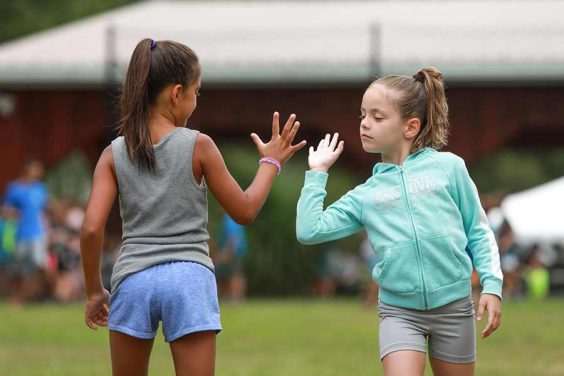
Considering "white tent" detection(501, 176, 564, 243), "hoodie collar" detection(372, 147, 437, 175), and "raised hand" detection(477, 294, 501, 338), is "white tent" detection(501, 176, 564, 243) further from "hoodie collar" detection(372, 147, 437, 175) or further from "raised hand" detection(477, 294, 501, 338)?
"raised hand" detection(477, 294, 501, 338)

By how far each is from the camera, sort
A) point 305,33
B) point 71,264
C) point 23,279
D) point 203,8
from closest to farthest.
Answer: point 23,279 < point 71,264 < point 305,33 < point 203,8

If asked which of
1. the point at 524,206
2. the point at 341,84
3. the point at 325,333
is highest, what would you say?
the point at 341,84

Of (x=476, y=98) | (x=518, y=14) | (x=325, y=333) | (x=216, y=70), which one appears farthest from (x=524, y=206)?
(x=325, y=333)

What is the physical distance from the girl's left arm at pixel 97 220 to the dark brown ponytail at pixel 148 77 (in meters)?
0.12

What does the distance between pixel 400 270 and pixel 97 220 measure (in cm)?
121

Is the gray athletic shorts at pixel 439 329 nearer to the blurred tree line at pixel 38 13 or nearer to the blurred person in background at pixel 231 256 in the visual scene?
the blurred person in background at pixel 231 256

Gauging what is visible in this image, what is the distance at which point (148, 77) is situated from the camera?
204 inches

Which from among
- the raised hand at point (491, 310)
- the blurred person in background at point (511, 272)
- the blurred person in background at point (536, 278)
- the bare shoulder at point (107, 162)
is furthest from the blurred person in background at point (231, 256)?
the bare shoulder at point (107, 162)

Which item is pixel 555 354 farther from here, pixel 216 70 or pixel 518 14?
pixel 518 14

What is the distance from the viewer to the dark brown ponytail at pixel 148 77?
16.9ft

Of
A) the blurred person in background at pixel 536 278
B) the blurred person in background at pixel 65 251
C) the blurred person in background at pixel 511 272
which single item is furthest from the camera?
the blurred person in background at pixel 536 278

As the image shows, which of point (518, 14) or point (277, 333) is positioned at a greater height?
point (518, 14)

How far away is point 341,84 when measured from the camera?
23.1 m

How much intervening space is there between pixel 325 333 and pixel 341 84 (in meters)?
10.1
